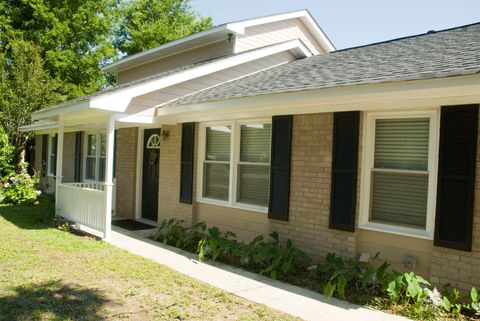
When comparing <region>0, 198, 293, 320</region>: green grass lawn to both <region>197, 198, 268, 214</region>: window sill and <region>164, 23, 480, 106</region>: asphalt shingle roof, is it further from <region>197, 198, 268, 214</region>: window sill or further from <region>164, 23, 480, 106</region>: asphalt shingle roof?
<region>164, 23, 480, 106</region>: asphalt shingle roof

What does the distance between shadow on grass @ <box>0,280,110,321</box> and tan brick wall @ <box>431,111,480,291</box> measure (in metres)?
4.21

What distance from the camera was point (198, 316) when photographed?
14.5 ft

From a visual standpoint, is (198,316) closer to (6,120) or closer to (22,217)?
(22,217)

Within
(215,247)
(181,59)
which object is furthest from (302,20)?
(215,247)

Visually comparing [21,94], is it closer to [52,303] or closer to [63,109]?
[63,109]

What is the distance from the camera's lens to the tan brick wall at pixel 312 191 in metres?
6.41

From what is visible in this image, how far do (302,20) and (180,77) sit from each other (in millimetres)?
5510

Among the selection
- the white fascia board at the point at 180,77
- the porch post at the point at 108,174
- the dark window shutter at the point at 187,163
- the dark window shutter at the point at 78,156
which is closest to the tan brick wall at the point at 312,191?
the dark window shutter at the point at 187,163

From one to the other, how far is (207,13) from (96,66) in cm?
1161

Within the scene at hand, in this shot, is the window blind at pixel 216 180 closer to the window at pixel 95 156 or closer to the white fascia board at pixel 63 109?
the white fascia board at pixel 63 109

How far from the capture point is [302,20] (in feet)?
40.8

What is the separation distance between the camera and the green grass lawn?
4406 millimetres

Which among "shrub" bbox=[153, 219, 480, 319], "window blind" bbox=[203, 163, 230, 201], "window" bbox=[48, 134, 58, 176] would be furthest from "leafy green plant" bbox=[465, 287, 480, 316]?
"window" bbox=[48, 134, 58, 176]

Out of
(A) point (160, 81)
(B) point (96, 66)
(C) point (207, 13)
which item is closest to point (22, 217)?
(A) point (160, 81)
